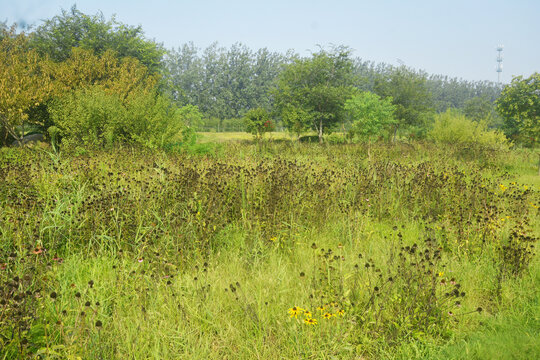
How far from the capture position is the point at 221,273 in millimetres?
3426

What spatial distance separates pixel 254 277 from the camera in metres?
3.35

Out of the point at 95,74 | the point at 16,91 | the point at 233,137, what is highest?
the point at 95,74

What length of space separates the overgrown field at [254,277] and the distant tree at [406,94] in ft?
82.1

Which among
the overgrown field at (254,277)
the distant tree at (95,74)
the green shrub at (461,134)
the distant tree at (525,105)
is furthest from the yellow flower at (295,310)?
the green shrub at (461,134)

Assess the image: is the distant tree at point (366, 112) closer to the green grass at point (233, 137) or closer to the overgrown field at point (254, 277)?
the green grass at point (233, 137)

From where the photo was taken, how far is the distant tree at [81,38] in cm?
2142

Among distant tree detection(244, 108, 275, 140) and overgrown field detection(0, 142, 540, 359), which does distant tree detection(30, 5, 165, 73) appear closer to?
distant tree detection(244, 108, 275, 140)

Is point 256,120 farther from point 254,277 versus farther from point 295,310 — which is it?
point 295,310

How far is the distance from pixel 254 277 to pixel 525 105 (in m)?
12.9

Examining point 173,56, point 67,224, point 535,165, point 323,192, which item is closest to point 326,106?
point 535,165

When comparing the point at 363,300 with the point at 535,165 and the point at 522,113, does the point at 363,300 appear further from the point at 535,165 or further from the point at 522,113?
the point at 535,165

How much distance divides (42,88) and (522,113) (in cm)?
1841

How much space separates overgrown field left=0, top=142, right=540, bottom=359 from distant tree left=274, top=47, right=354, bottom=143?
Result: 20546 mm

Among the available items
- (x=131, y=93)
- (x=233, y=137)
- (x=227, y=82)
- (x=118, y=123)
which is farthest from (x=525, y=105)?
(x=227, y=82)
